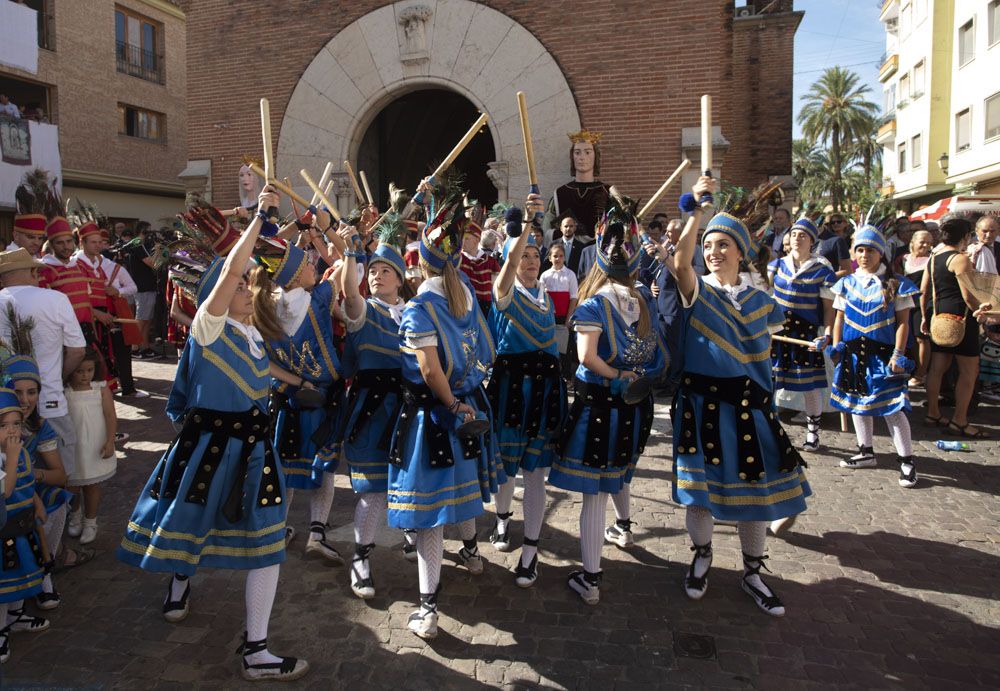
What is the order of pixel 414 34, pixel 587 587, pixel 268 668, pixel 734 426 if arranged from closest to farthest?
pixel 268 668 → pixel 734 426 → pixel 587 587 → pixel 414 34

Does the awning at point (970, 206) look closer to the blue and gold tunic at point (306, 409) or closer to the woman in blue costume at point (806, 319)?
the woman in blue costume at point (806, 319)

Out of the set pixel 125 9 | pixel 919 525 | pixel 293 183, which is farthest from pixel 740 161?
pixel 125 9

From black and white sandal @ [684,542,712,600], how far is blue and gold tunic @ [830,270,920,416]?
272cm

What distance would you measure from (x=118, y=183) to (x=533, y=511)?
23415 mm

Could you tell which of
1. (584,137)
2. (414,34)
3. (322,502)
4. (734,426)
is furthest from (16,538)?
(414,34)

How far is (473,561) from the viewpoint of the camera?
409 cm

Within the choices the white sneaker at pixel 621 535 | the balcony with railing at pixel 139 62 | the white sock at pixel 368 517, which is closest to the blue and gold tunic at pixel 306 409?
the white sock at pixel 368 517

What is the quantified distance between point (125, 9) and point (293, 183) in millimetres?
17083

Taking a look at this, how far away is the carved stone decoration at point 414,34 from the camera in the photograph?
1111 cm

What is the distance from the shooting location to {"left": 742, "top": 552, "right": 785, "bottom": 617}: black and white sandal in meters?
3.59

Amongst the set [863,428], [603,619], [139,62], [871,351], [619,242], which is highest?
[139,62]

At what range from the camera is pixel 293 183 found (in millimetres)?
11898

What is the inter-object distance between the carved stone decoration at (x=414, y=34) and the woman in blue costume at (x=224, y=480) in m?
9.12

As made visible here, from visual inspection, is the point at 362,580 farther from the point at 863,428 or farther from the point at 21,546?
the point at 863,428
